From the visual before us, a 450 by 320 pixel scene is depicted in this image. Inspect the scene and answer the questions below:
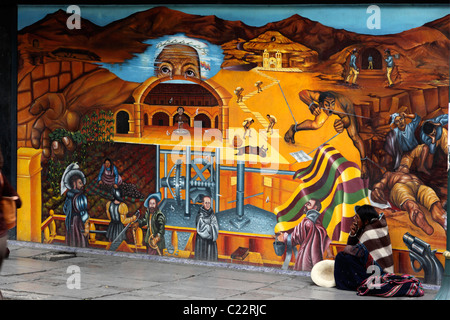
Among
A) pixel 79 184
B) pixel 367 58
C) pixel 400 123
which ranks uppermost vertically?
pixel 367 58

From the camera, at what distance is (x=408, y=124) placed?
30.4 ft

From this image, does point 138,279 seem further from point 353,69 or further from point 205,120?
point 353,69

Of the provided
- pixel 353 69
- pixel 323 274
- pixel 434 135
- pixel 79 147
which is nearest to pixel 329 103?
pixel 353 69

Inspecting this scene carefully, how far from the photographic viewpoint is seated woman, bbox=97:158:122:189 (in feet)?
35.6

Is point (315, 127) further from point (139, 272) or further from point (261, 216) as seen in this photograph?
point (139, 272)

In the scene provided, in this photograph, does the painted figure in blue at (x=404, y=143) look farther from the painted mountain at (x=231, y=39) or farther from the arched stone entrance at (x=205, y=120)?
the arched stone entrance at (x=205, y=120)

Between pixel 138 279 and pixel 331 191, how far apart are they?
2625 mm

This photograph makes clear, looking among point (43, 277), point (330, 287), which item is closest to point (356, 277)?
→ point (330, 287)

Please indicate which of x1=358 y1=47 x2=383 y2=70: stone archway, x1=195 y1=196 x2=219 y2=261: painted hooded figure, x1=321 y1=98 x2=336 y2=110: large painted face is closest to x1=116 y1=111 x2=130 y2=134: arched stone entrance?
x1=195 y1=196 x2=219 y2=261: painted hooded figure

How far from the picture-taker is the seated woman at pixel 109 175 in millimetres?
10859

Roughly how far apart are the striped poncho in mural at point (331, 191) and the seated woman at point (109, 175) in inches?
97.8

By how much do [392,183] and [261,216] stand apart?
1781 millimetres

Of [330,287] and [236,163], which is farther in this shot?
[236,163]

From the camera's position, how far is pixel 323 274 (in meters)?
9.23
